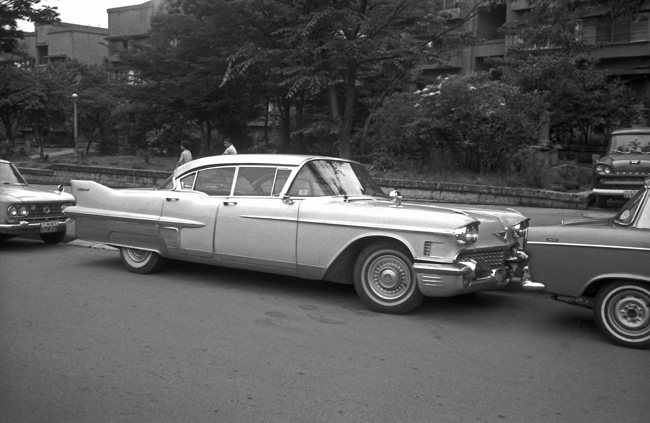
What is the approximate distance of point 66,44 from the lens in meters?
55.5

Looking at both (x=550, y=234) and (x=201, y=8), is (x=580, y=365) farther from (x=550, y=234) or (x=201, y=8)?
(x=201, y=8)

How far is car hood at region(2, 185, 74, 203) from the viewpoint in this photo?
10125 millimetres

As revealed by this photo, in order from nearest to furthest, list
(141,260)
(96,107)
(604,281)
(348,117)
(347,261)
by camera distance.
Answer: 1. (604,281)
2. (347,261)
3. (141,260)
4. (348,117)
5. (96,107)

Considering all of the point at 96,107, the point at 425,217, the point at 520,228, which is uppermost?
the point at 96,107

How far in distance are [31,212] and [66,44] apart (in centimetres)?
5015

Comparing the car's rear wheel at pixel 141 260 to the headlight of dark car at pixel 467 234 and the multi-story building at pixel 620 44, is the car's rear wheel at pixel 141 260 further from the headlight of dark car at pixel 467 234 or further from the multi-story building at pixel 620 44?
the multi-story building at pixel 620 44

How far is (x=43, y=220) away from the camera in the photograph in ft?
34.2

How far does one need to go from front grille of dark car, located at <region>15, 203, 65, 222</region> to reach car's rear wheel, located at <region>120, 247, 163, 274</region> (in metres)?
2.37

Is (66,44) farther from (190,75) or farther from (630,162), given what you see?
(630,162)

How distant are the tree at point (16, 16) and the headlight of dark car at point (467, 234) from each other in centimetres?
1692

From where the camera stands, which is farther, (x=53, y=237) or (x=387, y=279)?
(x=53, y=237)

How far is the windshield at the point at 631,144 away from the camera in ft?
49.1

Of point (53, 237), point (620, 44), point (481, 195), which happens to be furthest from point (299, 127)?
point (620, 44)

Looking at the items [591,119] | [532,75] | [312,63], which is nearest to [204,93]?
[312,63]
